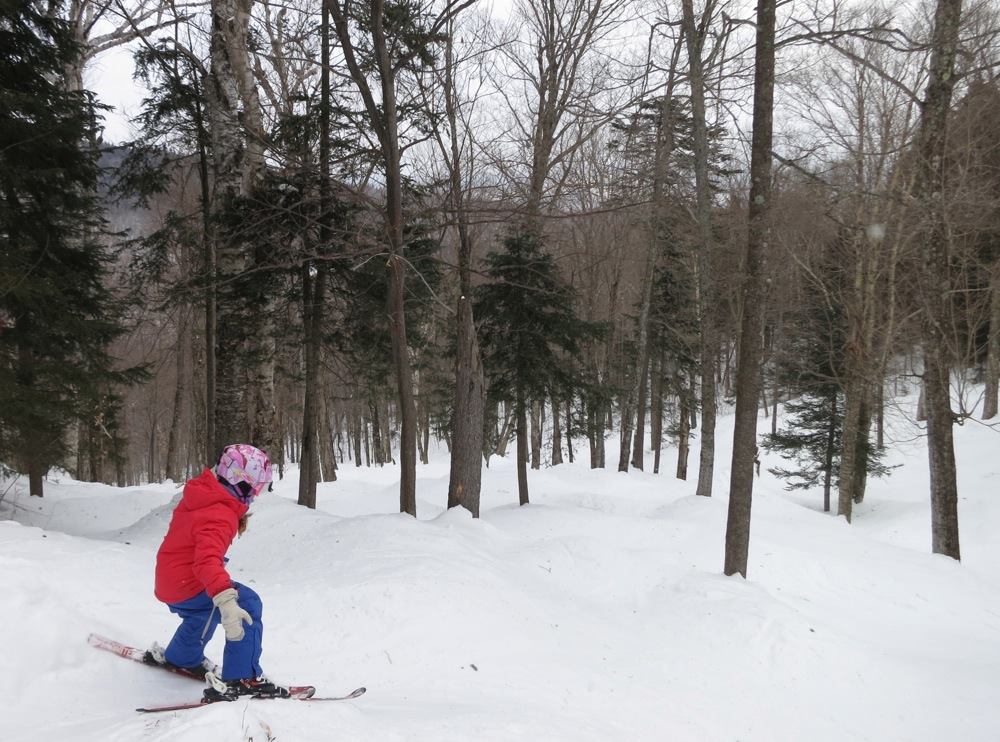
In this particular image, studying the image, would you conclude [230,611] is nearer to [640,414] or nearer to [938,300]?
[938,300]

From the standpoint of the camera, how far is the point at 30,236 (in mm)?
9648

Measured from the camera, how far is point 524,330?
1383 centimetres

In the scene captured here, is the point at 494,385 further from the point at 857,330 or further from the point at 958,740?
the point at 958,740

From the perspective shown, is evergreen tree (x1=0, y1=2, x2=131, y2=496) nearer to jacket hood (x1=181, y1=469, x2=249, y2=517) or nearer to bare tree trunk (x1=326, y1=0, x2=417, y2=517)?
bare tree trunk (x1=326, y1=0, x2=417, y2=517)

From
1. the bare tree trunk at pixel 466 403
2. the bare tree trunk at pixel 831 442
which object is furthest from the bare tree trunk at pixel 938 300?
the bare tree trunk at pixel 831 442

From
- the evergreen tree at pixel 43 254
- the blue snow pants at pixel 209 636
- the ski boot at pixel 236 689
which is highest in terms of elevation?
the evergreen tree at pixel 43 254

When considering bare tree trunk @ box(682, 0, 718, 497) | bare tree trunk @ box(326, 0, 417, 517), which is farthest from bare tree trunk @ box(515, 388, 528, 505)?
bare tree trunk @ box(326, 0, 417, 517)

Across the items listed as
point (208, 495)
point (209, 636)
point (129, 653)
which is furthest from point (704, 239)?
point (129, 653)

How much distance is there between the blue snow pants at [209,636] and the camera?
11.6 ft

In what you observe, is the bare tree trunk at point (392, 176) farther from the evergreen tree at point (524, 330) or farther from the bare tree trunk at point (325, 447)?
the bare tree trunk at point (325, 447)

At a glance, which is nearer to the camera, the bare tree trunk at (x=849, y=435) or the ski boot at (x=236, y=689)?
the ski boot at (x=236, y=689)

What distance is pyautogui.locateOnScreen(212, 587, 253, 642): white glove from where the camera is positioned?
331 cm

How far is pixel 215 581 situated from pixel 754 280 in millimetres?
6621

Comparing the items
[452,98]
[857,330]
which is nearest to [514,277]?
[452,98]
